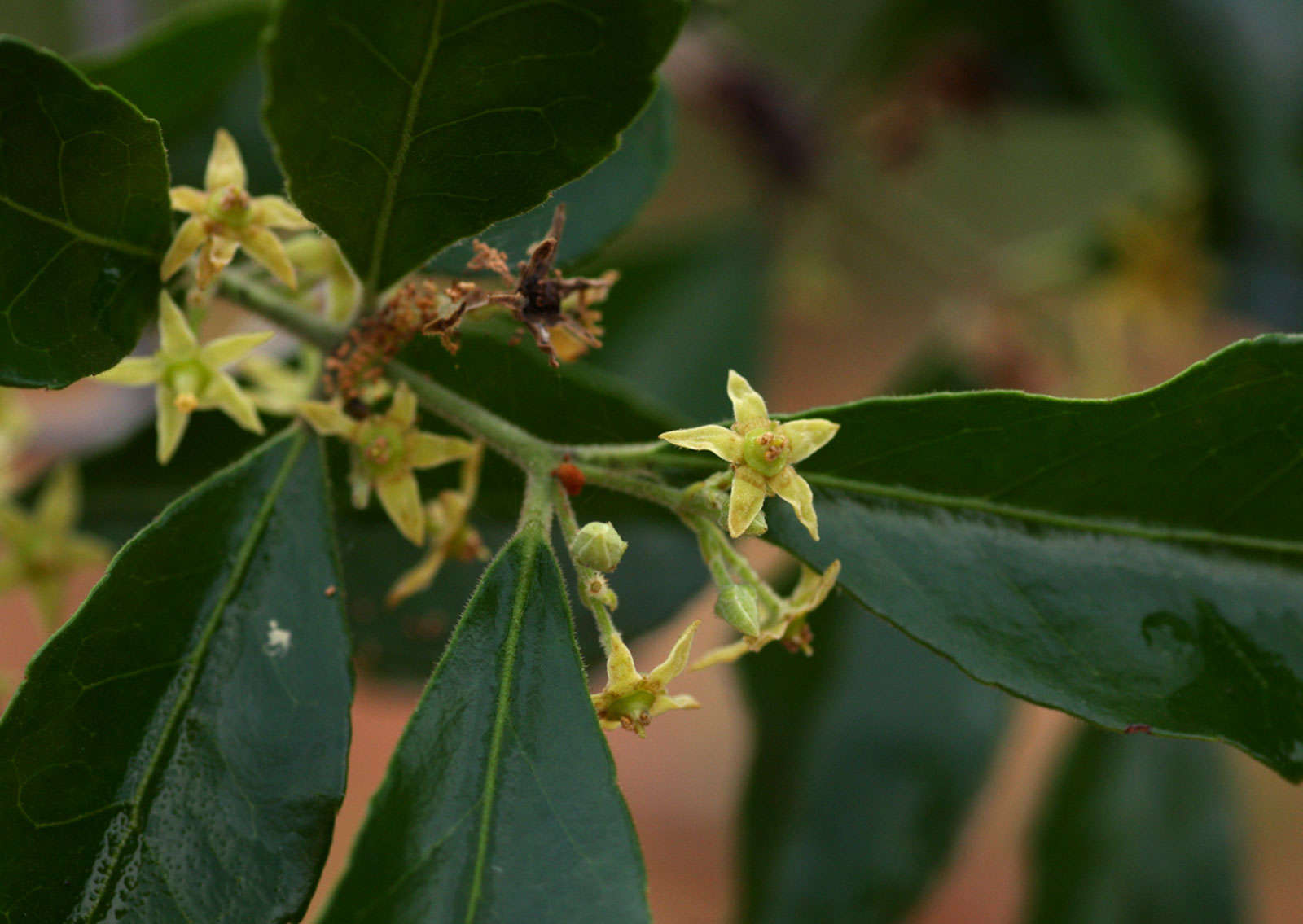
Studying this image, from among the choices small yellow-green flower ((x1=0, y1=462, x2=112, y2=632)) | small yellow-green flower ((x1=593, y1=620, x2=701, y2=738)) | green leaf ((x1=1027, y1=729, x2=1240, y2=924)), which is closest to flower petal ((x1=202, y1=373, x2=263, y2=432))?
small yellow-green flower ((x1=593, y1=620, x2=701, y2=738))

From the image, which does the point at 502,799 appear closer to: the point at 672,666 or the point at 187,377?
the point at 672,666

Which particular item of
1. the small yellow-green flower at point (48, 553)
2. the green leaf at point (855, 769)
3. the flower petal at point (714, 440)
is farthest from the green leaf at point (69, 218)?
the green leaf at point (855, 769)

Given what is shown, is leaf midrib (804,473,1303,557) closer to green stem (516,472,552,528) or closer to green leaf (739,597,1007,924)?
green stem (516,472,552,528)

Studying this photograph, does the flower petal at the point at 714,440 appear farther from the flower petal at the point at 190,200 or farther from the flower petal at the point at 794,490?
the flower petal at the point at 190,200

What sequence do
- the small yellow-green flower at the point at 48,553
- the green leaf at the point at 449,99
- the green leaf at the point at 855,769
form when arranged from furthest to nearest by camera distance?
the green leaf at the point at 855,769 → the small yellow-green flower at the point at 48,553 → the green leaf at the point at 449,99

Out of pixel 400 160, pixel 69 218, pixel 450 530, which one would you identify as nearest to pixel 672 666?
pixel 450 530

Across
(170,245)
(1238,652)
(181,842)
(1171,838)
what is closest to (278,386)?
(170,245)

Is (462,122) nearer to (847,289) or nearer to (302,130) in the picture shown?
(302,130)
